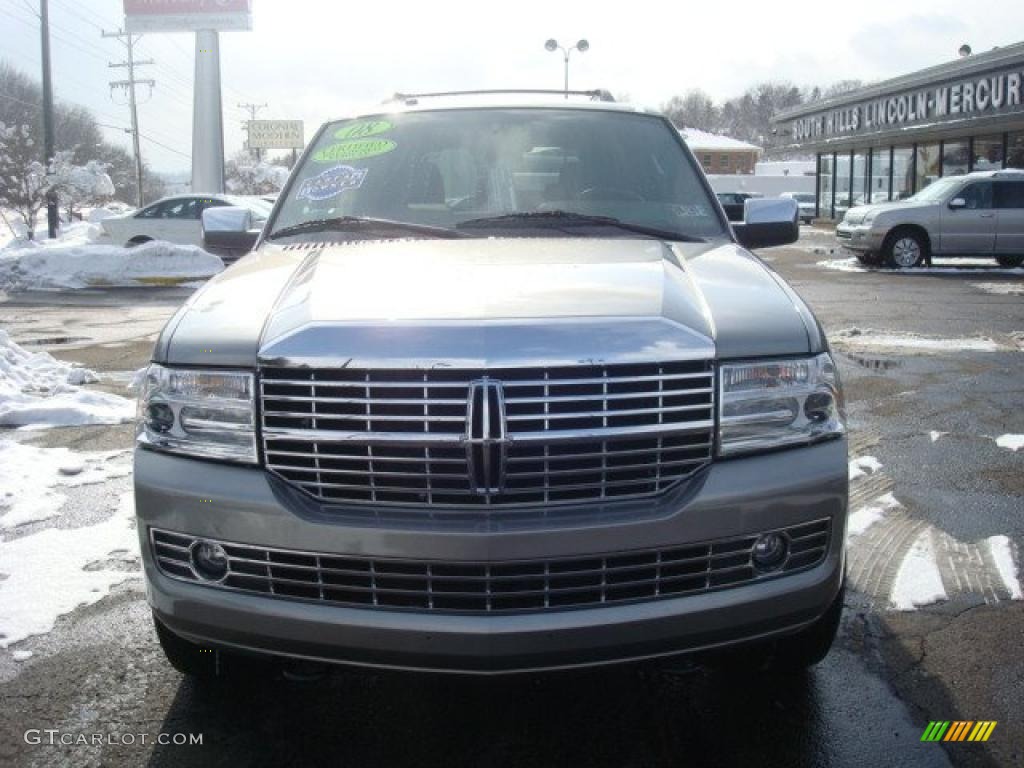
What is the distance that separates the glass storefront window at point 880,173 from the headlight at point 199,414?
35334mm

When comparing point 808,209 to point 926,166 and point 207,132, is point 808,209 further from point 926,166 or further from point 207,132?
point 207,132

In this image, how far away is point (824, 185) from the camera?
4241 centimetres

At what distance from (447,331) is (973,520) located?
3.17 m

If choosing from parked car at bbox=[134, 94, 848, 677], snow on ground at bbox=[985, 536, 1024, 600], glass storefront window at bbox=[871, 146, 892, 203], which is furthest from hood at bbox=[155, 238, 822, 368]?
glass storefront window at bbox=[871, 146, 892, 203]

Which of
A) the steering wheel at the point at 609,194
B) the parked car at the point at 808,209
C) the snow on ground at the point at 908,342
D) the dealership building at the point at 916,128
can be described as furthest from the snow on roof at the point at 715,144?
the steering wheel at the point at 609,194

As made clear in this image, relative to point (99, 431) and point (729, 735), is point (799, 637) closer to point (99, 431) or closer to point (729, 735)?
point (729, 735)

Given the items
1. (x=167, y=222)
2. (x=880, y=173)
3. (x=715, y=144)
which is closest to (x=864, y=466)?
(x=167, y=222)

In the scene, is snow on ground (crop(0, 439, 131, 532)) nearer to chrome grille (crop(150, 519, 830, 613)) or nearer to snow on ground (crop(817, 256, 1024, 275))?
chrome grille (crop(150, 519, 830, 613))

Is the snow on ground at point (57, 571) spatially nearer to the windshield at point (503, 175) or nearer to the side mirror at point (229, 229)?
the side mirror at point (229, 229)

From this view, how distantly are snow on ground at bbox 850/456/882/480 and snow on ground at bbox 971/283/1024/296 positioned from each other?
34.8 ft

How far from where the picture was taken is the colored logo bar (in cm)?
276

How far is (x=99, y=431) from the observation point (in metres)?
6.34

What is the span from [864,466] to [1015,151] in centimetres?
2504

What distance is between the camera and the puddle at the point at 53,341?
10.4 meters
